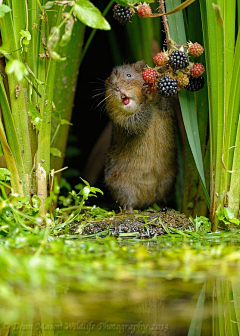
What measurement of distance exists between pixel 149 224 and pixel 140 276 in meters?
1.10

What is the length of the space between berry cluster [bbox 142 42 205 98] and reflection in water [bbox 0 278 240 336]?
1379 mm

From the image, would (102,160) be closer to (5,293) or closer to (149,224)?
(149,224)

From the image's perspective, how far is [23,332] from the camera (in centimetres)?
140

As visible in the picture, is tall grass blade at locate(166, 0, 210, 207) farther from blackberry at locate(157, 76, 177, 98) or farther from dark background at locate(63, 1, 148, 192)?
dark background at locate(63, 1, 148, 192)

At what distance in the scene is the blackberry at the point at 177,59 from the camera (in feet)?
8.97

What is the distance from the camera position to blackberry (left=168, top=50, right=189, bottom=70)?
2734 mm

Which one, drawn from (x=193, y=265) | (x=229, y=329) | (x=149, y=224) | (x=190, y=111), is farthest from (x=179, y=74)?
(x=229, y=329)

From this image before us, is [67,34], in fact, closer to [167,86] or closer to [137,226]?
[167,86]

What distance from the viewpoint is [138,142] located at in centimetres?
362

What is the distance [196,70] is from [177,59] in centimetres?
18

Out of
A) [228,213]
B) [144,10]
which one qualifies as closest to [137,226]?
[228,213]

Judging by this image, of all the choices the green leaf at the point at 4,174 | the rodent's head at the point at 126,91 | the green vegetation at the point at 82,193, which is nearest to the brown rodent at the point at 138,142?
the rodent's head at the point at 126,91

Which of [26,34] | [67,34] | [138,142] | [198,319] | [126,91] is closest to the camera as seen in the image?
[198,319]

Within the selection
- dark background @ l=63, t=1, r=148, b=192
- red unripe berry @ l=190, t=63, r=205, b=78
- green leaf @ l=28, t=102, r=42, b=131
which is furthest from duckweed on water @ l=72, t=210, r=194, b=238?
dark background @ l=63, t=1, r=148, b=192
